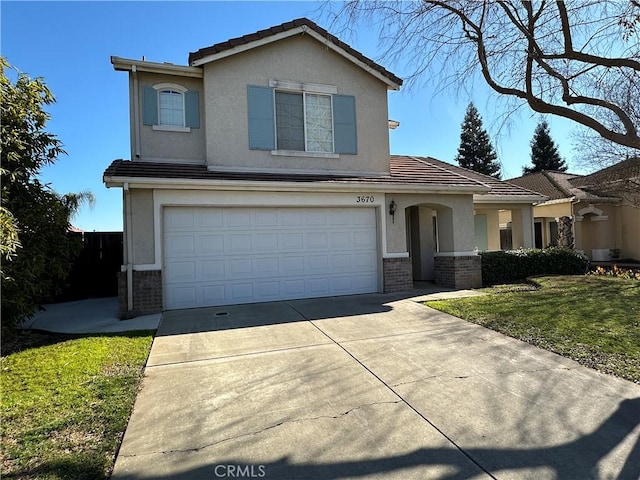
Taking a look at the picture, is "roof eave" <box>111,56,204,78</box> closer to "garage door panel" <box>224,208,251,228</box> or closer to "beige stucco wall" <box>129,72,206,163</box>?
"beige stucco wall" <box>129,72,206,163</box>

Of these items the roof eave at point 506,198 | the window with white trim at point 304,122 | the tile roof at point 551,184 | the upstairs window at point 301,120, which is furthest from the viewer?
the tile roof at point 551,184

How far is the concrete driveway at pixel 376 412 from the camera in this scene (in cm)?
304

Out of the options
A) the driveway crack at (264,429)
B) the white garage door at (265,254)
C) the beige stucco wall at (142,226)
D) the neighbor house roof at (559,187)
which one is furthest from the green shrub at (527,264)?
the driveway crack at (264,429)

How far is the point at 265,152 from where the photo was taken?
10750mm

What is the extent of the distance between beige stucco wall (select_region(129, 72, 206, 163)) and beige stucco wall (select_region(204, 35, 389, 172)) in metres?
0.65

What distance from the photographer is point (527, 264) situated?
13.4 m

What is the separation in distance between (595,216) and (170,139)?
A: 21.5 m

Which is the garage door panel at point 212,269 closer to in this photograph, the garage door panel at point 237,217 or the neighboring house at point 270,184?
the neighboring house at point 270,184

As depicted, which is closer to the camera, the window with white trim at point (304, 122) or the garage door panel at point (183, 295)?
the garage door panel at point (183, 295)

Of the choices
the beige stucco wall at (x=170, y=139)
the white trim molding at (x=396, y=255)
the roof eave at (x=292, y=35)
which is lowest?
the white trim molding at (x=396, y=255)

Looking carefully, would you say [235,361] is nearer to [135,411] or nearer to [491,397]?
[135,411]

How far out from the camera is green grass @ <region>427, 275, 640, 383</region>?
5434mm

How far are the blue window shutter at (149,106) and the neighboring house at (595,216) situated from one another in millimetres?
18444

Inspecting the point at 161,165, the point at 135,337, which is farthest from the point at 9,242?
the point at 161,165
